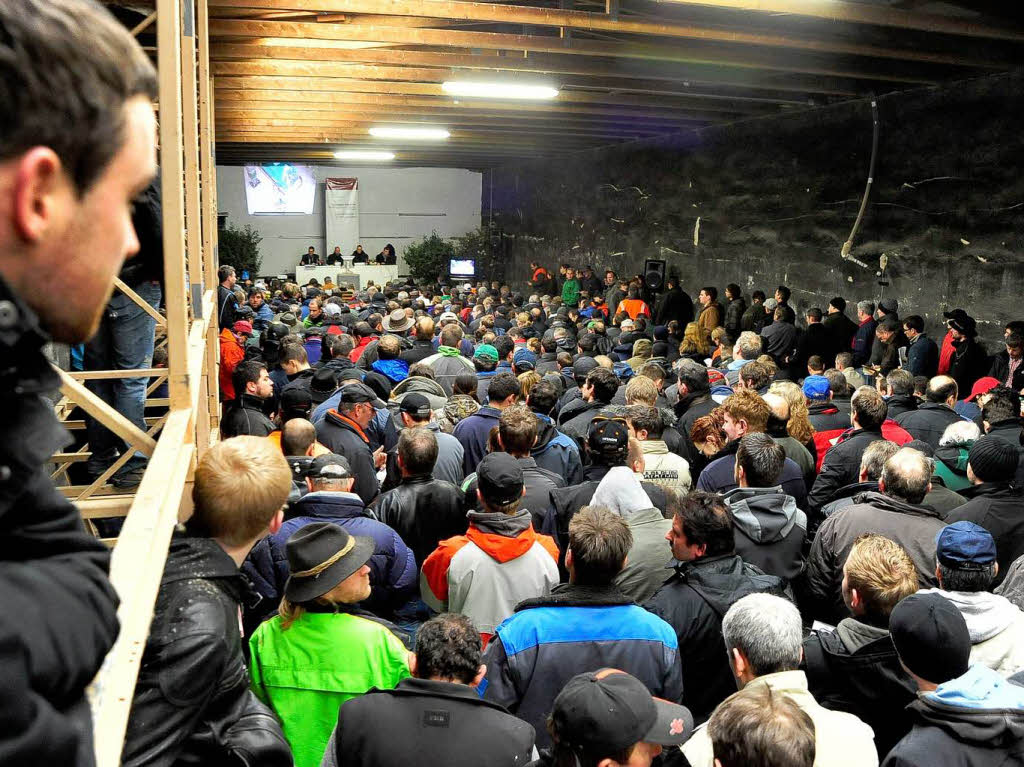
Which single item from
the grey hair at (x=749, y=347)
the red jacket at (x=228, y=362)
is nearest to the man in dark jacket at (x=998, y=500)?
the grey hair at (x=749, y=347)

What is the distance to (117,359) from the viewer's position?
3400mm

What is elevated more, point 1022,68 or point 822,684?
point 1022,68

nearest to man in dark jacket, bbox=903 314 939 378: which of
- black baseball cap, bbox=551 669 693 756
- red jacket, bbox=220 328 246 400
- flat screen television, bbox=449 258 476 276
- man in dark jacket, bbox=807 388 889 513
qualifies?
man in dark jacket, bbox=807 388 889 513

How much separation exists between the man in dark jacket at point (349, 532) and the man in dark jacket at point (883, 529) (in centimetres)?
188

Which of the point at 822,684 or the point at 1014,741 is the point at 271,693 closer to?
the point at 822,684

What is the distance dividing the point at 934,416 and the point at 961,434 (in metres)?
0.97

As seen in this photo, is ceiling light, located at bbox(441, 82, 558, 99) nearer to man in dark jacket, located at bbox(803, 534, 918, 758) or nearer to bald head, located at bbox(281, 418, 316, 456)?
bald head, located at bbox(281, 418, 316, 456)

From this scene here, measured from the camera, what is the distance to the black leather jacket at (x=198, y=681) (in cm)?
181

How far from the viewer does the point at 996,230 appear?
9562 mm

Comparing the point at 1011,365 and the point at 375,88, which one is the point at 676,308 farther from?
the point at 1011,365

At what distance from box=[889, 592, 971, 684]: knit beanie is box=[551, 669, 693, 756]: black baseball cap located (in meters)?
0.85

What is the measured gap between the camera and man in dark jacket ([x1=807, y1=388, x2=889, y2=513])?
5199mm

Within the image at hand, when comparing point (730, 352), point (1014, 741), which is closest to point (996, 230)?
point (730, 352)

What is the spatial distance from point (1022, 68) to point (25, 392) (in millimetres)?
10602
